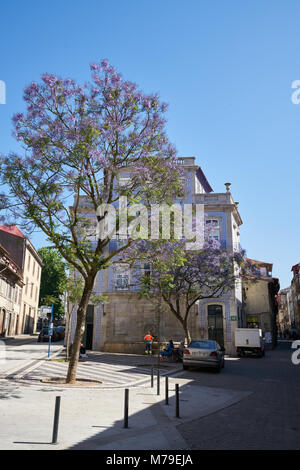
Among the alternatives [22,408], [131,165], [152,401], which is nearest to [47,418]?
[22,408]

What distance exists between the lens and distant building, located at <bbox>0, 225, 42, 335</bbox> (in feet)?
157

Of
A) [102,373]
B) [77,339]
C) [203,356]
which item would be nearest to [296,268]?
[203,356]

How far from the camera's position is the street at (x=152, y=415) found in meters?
6.47

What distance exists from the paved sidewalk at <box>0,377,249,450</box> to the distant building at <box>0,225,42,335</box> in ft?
112

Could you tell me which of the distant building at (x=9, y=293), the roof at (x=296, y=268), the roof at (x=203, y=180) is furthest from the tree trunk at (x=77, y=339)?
the roof at (x=296, y=268)

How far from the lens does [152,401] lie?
10562 millimetres

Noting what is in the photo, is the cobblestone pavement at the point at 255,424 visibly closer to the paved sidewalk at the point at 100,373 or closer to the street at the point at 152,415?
the street at the point at 152,415

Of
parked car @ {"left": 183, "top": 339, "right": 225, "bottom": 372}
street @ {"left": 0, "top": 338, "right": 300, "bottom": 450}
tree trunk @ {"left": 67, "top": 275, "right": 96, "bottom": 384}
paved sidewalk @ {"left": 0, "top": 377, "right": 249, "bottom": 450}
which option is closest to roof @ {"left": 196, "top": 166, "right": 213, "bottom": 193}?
parked car @ {"left": 183, "top": 339, "right": 225, "bottom": 372}

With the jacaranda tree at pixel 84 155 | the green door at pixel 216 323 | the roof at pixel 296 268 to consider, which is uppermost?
Answer: the roof at pixel 296 268

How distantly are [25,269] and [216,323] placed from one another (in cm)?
2851

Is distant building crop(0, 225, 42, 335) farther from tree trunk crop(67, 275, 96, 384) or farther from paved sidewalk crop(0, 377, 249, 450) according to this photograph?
paved sidewalk crop(0, 377, 249, 450)

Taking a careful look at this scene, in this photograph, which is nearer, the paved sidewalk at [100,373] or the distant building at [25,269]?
the paved sidewalk at [100,373]

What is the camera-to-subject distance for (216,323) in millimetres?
31734

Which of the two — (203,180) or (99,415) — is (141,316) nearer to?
(203,180)
